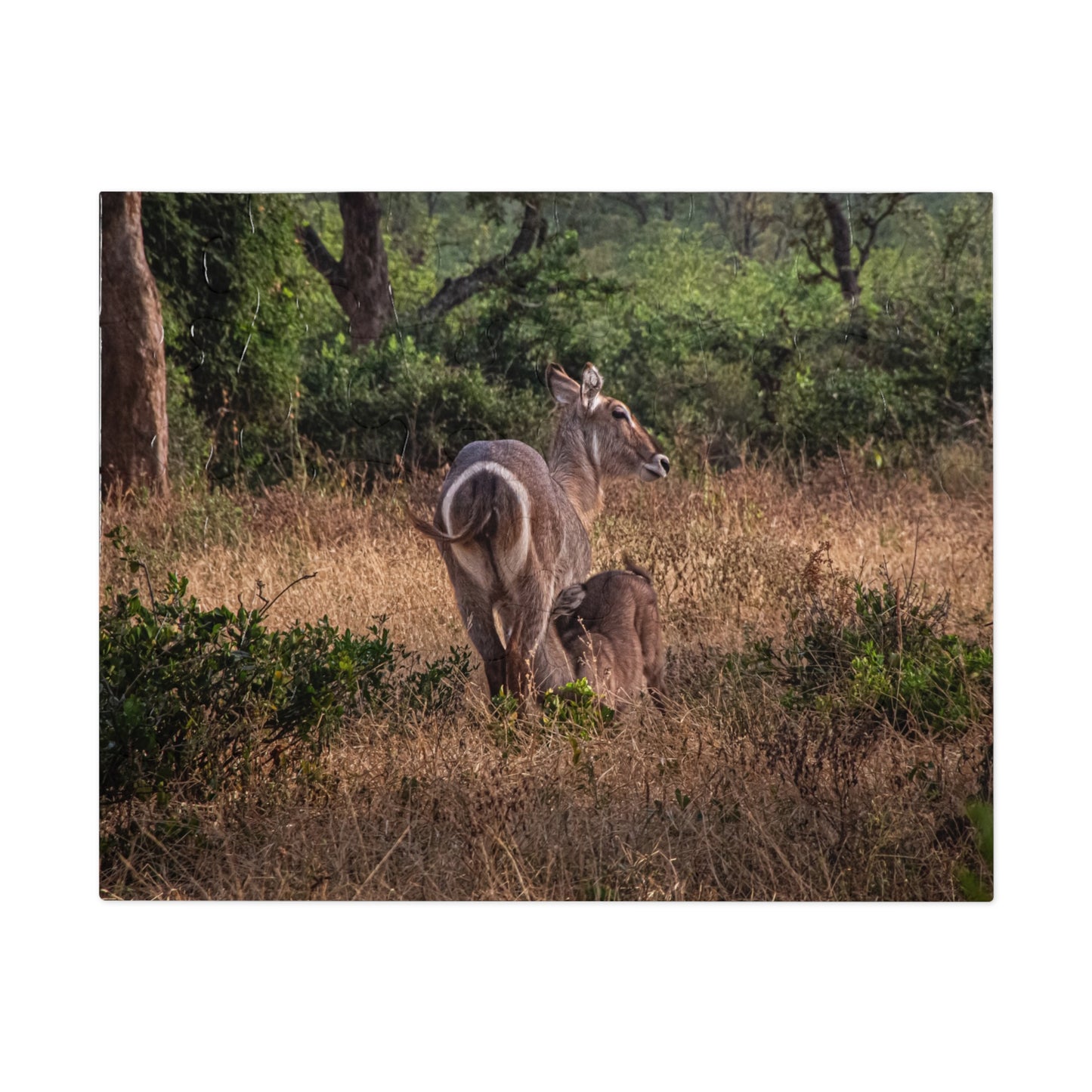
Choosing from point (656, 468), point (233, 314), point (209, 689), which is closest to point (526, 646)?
point (656, 468)

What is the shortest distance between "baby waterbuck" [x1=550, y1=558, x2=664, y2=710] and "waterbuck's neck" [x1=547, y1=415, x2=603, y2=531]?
1.02ft

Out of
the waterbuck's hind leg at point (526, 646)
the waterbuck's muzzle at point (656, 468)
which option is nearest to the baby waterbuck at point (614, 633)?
the waterbuck's hind leg at point (526, 646)

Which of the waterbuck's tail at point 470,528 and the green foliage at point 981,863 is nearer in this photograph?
the green foliage at point 981,863

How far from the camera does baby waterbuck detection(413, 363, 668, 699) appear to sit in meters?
6.40

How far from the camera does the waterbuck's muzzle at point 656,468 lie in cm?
661

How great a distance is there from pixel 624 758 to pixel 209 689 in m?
1.74

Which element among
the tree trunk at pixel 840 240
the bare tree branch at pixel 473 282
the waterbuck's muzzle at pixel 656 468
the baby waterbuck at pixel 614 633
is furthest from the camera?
the waterbuck's muzzle at pixel 656 468

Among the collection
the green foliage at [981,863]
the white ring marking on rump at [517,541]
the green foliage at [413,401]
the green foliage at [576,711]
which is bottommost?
the green foliage at [981,863]

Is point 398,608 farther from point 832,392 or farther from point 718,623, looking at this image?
point 832,392

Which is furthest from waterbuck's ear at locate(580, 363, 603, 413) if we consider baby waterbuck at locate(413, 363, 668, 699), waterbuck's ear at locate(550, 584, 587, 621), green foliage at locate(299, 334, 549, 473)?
waterbuck's ear at locate(550, 584, 587, 621)

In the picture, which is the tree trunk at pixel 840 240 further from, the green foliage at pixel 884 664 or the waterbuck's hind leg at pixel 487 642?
the waterbuck's hind leg at pixel 487 642

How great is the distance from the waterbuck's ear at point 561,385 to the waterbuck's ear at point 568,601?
80 cm

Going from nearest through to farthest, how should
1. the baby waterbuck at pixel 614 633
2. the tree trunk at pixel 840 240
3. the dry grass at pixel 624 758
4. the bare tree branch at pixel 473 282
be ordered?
1. the dry grass at pixel 624 758
2. the tree trunk at pixel 840 240
3. the bare tree branch at pixel 473 282
4. the baby waterbuck at pixel 614 633
